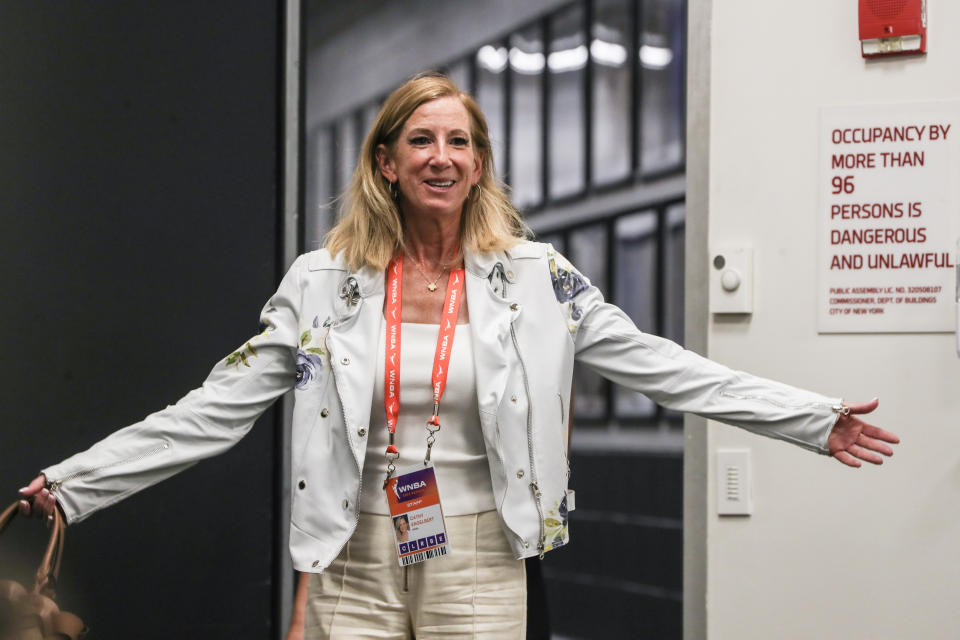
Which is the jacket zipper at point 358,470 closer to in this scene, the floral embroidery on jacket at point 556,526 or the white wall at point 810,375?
the floral embroidery on jacket at point 556,526

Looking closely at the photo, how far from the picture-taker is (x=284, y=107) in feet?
Result: 12.0

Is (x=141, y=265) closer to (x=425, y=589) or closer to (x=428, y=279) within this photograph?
(x=428, y=279)

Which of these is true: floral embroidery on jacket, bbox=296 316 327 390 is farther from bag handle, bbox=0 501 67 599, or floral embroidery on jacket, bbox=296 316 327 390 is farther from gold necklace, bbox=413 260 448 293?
bag handle, bbox=0 501 67 599

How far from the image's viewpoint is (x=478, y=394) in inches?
80.7

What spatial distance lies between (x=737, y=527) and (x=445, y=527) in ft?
3.81

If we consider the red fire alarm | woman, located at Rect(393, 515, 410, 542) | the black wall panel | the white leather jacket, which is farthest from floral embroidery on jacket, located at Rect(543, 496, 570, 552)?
the black wall panel

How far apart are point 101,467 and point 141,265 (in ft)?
4.65

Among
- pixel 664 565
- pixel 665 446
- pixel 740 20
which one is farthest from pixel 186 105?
pixel 664 565

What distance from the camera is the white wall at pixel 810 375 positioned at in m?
2.78

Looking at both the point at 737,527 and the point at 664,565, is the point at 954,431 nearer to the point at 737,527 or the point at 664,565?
the point at 737,527

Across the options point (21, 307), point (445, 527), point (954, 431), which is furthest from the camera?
point (21, 307)

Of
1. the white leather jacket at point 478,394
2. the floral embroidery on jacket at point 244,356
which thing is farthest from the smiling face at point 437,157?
the floral embroidery on jacket at point 244,356

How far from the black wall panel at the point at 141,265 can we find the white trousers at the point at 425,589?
1.50 m

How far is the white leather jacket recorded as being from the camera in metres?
2.06
